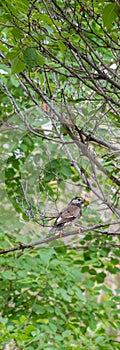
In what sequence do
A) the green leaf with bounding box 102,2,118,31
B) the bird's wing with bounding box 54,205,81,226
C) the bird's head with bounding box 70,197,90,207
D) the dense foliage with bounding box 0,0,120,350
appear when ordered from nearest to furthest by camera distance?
the green leaf with bounding box 102,2,118,31
the dense foliage with bounding box 0,0,120,350
the bird's wing with bounding box 54,205,81,226
the bird's head with bounding box 70,197,90,207

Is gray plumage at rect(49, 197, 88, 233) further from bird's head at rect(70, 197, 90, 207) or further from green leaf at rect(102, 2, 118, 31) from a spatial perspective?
green leaf at rect(102, 2, 118, 31)

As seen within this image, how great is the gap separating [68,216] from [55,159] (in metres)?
0.54

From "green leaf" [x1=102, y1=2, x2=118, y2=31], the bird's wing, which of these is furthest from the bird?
"green leaf" [x1=102, y1=2, x2=118, y2=31]

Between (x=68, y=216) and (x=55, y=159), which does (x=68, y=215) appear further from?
(x=55, y=159)

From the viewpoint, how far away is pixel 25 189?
202cm

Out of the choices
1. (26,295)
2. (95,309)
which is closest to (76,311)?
(95,309)

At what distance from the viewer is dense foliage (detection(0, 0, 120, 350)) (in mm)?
1395

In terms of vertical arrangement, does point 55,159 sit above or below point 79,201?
above

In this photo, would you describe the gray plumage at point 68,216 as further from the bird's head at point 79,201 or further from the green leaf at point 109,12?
the green leaf at point 109,12

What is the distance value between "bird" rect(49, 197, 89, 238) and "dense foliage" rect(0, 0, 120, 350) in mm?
31

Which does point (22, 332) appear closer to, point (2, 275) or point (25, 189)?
point (2, 275)

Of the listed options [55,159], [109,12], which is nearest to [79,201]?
[55,159]

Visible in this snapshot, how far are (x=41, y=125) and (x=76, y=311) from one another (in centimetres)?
138

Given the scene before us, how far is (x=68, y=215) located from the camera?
6.20ft
